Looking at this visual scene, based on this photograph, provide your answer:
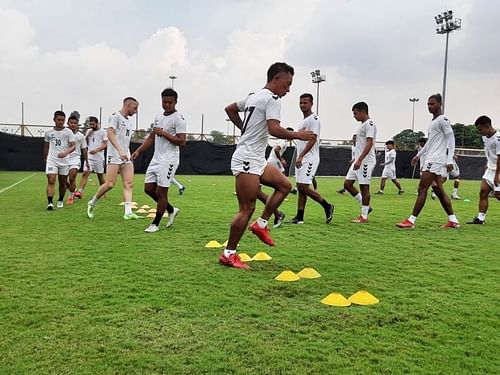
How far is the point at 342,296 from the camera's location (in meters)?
3.89

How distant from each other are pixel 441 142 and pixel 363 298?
5.09 m

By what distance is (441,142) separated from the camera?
8109 millimetres

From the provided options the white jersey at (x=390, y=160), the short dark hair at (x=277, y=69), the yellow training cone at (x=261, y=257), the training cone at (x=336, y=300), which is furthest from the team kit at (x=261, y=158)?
the white jersey at (x=390, y=160)

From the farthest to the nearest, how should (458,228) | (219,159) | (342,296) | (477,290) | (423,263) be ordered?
(219,159) < (458,228) < (423,263) < (477,290) < (342,296)

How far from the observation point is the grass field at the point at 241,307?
9.05 ft

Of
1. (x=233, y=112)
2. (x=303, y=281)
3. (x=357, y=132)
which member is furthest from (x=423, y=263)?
(x=357, y=132)

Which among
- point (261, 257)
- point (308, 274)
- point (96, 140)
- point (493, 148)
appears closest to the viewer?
point (308, 274)

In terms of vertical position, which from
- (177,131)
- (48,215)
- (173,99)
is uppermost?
(173,99)

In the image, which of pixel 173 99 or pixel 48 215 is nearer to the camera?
pixel 173 99

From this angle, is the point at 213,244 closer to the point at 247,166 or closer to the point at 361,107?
the point at 247,166

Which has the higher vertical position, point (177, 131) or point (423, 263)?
point (177, 131)

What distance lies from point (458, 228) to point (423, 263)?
3.33 meters

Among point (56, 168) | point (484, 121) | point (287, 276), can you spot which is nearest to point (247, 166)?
point (287, 276)

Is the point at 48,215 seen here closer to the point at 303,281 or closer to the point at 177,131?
the point at 177,131
